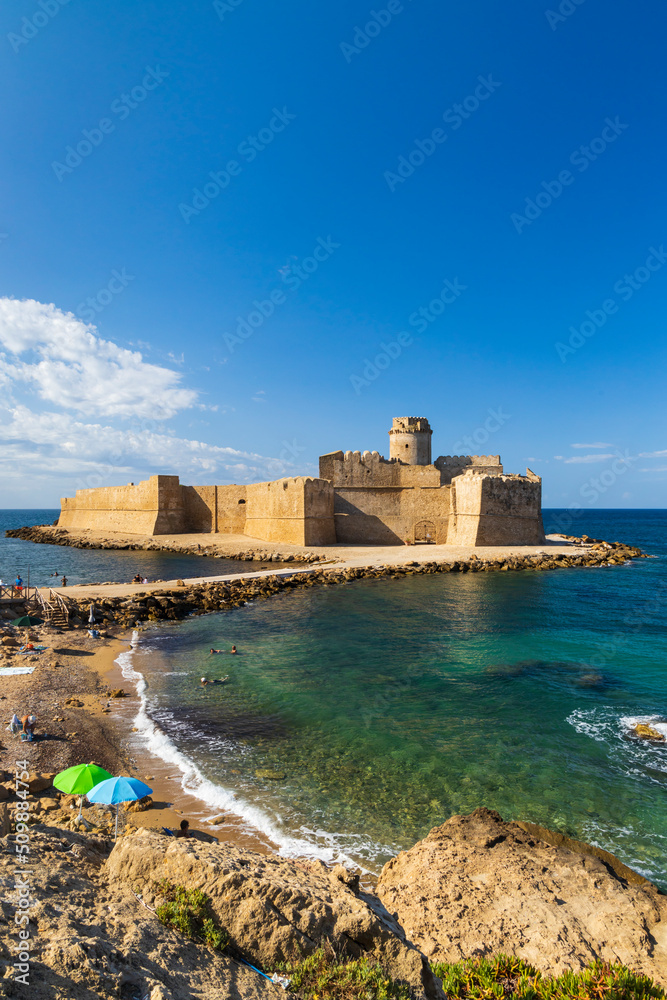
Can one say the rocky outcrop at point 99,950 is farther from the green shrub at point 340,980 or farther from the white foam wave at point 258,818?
the white foam wave at point 258,818

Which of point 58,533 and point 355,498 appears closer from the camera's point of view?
point 355,498

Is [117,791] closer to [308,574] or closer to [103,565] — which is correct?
[308,574]

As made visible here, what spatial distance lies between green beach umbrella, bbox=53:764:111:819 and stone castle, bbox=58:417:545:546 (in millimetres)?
22986

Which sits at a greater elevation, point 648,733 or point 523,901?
point 523,901

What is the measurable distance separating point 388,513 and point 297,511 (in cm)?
564

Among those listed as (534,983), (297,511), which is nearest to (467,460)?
(297,511)

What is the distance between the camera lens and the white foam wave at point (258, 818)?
A: 203 inches

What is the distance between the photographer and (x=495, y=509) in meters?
28.8

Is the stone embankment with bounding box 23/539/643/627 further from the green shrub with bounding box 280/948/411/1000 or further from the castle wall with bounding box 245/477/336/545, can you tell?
the green shrub with bounding box 280/948/411/1000

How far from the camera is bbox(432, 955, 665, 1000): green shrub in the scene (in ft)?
9.96

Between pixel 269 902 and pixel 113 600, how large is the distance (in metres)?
15.4

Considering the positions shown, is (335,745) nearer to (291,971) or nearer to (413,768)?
(413,768)

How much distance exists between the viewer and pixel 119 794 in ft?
17.3

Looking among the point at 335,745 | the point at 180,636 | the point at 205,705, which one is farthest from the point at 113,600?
the point at 335,745
